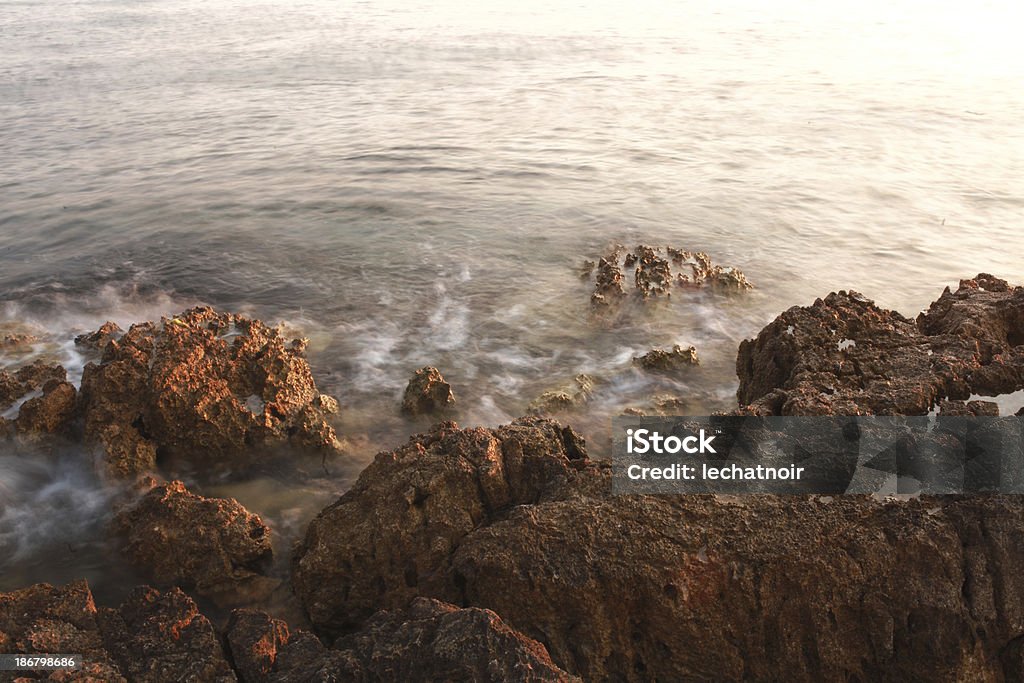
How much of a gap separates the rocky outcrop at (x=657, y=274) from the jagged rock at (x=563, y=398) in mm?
1587

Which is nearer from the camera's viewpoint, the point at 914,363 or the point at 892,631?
the point at 892,631

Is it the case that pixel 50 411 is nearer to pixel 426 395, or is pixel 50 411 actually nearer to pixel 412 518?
pixel 426 395

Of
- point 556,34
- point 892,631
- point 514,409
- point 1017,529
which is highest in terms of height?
point 556,34

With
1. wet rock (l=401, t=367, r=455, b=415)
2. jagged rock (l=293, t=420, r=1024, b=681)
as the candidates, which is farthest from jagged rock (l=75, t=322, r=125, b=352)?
jagged rock (l=293, t=420, r=1024, b=681)

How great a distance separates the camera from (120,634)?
3.29 metres

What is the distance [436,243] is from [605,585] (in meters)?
7.15

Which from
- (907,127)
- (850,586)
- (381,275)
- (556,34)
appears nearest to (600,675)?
(850,586)

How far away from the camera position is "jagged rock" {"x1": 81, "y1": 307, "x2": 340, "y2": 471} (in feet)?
18.2

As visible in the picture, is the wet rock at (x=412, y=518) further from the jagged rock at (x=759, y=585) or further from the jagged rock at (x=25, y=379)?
the jagged rock at (x=25, y=379)

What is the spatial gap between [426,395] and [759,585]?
11.7 ft

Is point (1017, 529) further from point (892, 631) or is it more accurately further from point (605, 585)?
point (605, 585)

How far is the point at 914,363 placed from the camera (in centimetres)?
459
